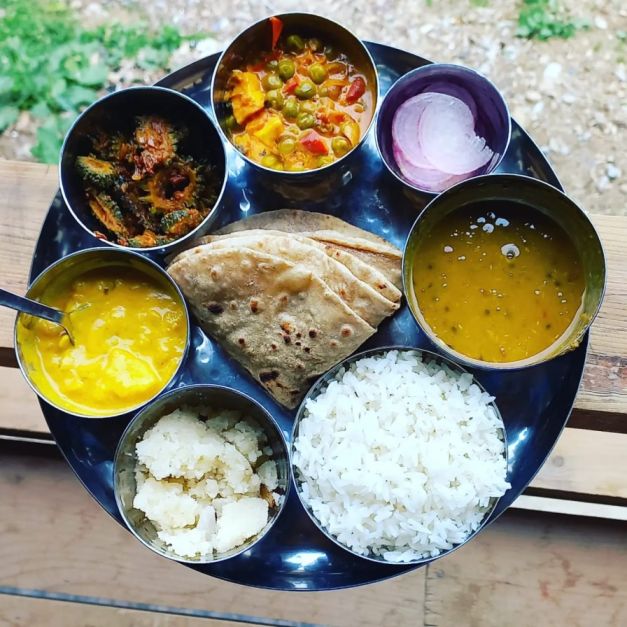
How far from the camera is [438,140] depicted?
7.31ft

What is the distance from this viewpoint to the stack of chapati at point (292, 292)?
7.06ft

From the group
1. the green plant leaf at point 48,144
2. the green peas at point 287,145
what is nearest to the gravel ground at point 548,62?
the green plant leaf at point 48,144

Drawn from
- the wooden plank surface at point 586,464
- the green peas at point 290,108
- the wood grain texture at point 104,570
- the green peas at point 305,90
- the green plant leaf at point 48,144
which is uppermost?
the green peas at point 305,90

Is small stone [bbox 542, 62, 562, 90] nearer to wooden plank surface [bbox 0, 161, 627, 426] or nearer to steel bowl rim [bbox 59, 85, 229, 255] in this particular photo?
wooden plank surface [bbox 0, 161, 627, 426]

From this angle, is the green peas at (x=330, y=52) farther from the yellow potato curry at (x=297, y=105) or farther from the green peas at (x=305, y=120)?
the green peas at (x=305, y=120)

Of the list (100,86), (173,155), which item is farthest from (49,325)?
(100,86)

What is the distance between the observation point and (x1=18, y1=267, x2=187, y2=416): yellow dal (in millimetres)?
2162

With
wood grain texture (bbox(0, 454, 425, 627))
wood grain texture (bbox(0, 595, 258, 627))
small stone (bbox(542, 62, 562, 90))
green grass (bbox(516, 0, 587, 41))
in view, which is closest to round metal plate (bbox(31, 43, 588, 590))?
wood grain texture (bbox(0, 454, 425, 627))

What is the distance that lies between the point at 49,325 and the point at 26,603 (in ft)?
3.39

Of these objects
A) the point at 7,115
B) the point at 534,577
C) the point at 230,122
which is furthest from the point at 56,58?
the point at 534,577

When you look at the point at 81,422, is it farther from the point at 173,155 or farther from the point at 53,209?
the point at 173,155

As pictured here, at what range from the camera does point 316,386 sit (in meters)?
2.20

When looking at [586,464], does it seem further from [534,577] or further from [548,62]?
[548,62]

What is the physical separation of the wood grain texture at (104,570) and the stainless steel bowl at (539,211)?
930 mm
